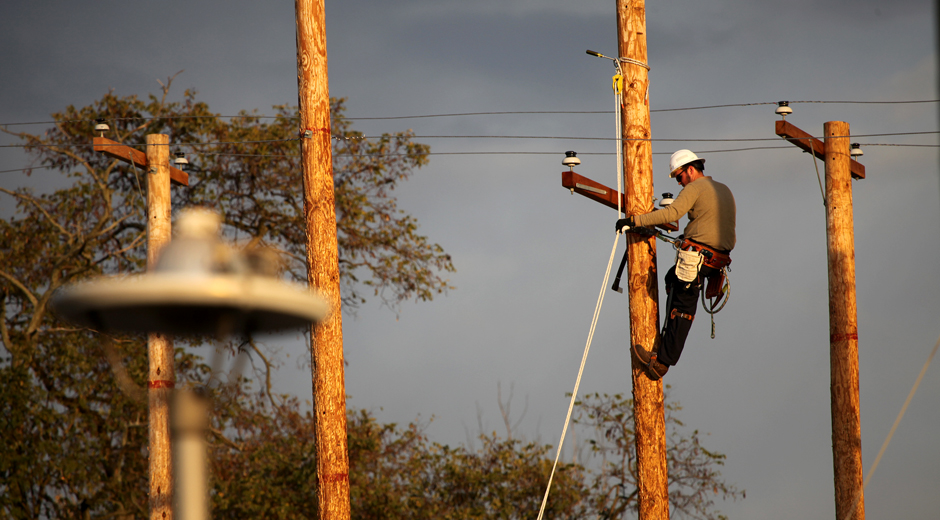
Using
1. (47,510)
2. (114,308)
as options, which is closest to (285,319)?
(114,308)

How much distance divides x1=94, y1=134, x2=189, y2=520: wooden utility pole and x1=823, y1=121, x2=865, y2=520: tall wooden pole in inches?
256

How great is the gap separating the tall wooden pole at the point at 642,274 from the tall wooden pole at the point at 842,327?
9.54 feet

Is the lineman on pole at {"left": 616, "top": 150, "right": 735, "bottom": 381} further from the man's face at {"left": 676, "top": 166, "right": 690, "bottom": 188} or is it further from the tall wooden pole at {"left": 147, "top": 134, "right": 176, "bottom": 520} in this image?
the tall wooden pole at {"left": 147, "top": 134, "right": 176, "bottom": 520}

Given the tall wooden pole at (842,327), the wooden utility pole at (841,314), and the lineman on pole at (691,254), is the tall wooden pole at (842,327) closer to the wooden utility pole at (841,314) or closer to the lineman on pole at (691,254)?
the wooden utility pole at (841,314)

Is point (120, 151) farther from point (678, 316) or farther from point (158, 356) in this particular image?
point (678, 316)

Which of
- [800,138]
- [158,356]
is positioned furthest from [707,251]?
[158,356]

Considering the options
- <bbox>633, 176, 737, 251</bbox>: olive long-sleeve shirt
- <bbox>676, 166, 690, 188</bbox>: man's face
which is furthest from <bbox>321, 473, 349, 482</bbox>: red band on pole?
<bbox>676, 166, 690, 188</bbox>: man's face

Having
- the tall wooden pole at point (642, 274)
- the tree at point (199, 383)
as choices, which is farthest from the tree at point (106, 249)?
the tall wooden pole at point (642, 274)

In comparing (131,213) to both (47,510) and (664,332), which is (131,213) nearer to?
(47,510)

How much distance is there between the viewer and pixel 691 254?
261 inches

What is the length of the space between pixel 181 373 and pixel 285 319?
13308mm

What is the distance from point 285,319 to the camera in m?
1.97

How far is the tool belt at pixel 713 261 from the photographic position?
22.2ft

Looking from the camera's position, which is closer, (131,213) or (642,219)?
(642,219)
